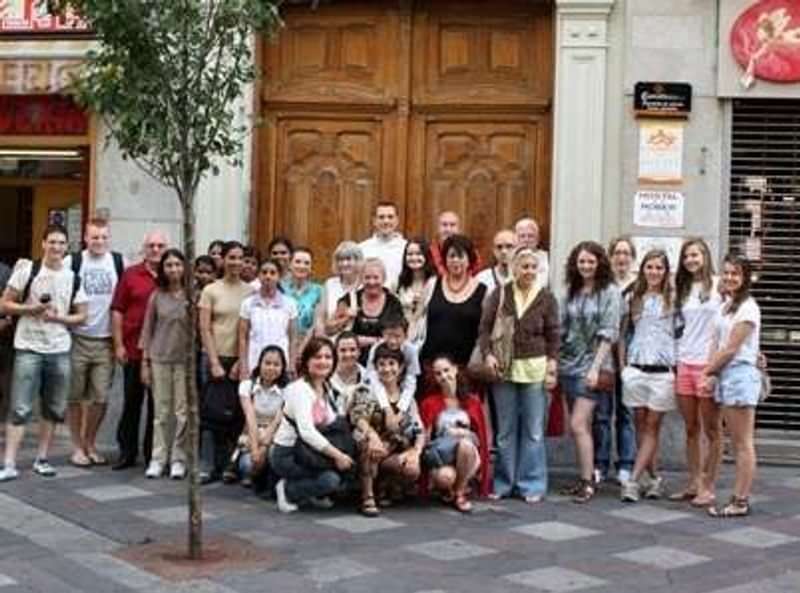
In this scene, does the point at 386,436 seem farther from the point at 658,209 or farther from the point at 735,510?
the point at 658,209

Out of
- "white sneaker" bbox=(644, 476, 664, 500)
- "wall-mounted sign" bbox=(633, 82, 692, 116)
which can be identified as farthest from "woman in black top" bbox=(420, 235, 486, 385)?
"wall-mounted sign" bbox=(633, 82, 692, 116)

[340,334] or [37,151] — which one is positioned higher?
[37,151]

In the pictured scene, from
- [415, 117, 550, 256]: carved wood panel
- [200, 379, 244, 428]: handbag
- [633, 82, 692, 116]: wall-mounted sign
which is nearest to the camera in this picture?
[200, 379, 244, 428]: handbag

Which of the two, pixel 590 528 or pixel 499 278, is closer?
pixel 590 528

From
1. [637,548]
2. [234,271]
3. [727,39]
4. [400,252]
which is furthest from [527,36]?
[637,548]

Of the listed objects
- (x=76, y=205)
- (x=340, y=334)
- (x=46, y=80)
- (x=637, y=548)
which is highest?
(x=46, y=80)

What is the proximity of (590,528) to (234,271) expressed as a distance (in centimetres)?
313

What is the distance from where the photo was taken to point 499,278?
9570mm

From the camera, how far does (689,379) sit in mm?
9031

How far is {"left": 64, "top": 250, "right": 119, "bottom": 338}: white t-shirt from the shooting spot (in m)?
10.1

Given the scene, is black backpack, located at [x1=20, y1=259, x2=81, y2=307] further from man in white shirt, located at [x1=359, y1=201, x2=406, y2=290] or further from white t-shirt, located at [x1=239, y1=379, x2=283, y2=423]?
man in white shirt, located at [x1=359, y1=201, x2=406, y2=290]

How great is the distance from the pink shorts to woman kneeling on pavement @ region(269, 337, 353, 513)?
223 centimetres

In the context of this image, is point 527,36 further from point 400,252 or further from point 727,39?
point 400,252

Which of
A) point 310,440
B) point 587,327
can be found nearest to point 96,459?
point 310,440
